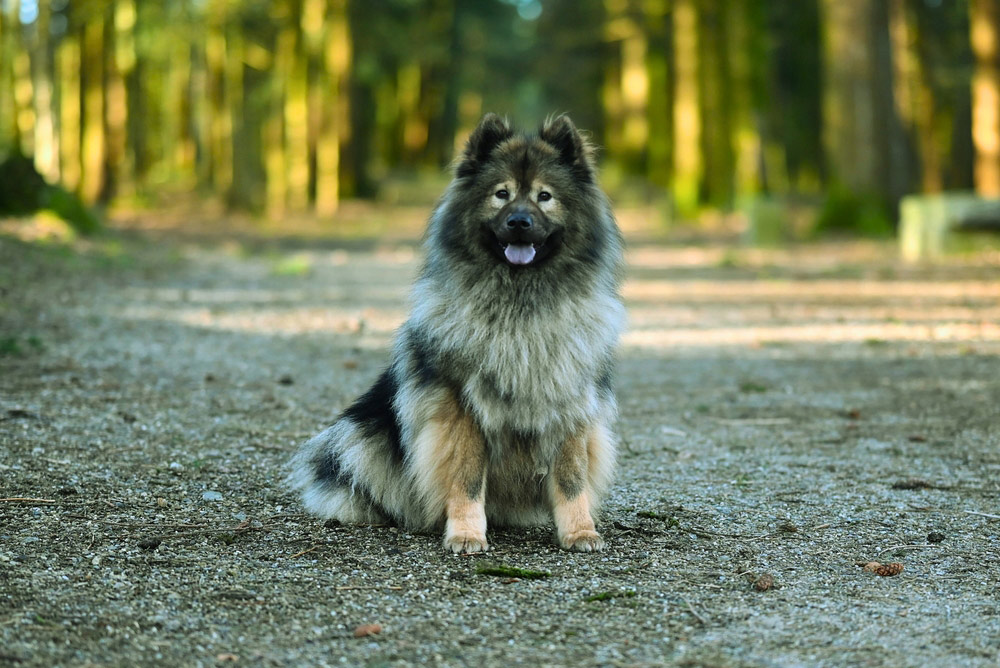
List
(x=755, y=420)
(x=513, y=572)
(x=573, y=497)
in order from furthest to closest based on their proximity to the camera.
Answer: (x=755, y=420) < (x=573, y=497) < (x=513, y=572)

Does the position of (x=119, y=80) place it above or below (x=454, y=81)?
below

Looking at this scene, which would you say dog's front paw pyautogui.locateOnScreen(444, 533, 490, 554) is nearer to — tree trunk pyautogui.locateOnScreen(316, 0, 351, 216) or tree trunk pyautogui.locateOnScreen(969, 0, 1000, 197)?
tree trunk pyautogui.locateOnScreen(969, 0, 1000, 197)

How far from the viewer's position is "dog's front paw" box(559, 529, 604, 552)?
16.1ft

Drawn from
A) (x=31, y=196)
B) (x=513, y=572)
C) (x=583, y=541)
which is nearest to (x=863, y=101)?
(x=31, y=196)

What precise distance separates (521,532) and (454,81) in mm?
41305

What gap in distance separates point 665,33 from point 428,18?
8498 mm

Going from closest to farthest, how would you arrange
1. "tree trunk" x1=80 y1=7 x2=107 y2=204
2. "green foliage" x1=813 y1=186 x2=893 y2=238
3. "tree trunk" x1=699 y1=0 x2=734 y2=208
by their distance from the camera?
"green foliage" x1=813 y1=186 x2=893 y2=238
"tree trunk" x1=80 y1=7 x2=107 y2=204
"tree trunk" x1=699 y1=0 x2=734 y2=208

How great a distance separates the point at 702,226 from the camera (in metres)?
27.0

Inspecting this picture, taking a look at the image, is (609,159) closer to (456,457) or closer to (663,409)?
(663,409)

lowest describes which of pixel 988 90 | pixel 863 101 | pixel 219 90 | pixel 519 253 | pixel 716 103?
pixel 519 253

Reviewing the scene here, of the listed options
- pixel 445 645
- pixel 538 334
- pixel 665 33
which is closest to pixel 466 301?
pixel 538 334

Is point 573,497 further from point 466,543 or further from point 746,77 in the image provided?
point 746,77

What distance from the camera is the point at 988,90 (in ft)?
66.4

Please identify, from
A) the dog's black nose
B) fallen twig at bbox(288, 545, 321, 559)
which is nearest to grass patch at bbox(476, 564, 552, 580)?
fallen twig at bbox(288, 545, 321, 559)
